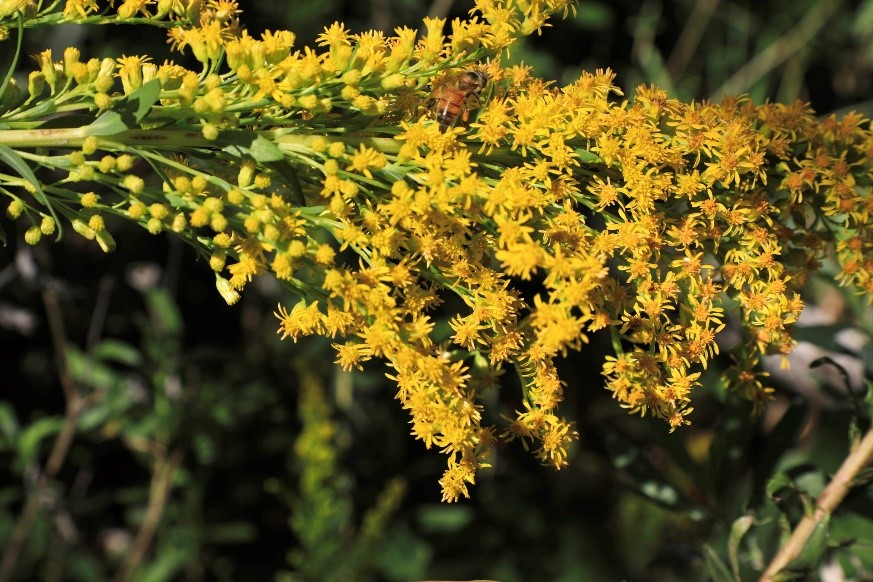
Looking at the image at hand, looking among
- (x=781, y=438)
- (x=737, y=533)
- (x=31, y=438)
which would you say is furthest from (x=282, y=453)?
(x=737, y=533)

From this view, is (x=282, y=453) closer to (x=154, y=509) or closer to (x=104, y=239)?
(x=154, y=509)

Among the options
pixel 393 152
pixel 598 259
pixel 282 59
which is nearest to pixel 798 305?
pixel 598 259

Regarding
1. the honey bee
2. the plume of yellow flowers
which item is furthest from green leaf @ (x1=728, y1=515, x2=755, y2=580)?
the honey bee

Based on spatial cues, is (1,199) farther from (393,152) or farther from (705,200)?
(705,200)

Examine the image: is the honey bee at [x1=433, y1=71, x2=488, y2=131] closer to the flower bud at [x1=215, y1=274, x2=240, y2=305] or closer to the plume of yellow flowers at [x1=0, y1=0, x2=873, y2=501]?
the plume of yellow flowers at [x1=0, y1=0, x2=873, y2=501]

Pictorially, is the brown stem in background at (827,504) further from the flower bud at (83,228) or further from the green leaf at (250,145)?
the flower bud at (83,228)

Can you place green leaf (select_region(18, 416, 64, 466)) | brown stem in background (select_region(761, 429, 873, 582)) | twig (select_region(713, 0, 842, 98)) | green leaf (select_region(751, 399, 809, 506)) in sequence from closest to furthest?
brown stem in background (select_region(761, 429, 873, 582)) → green leaf (select_region(751, 399, 809, 506)) → green leaf (select_region(18, 416, 64, 466)) → twig (select_region(713, 0, 842, 98))
